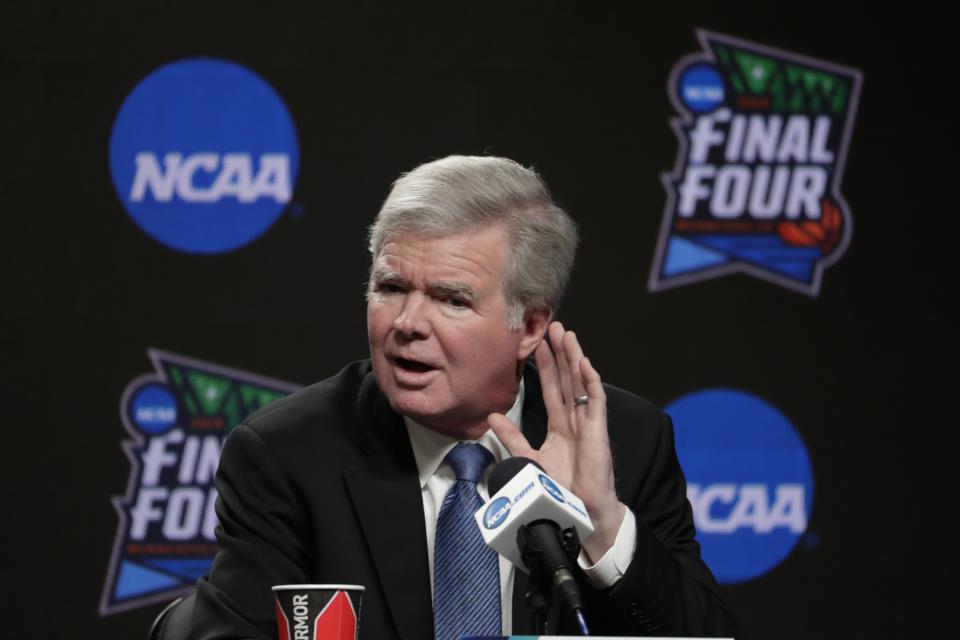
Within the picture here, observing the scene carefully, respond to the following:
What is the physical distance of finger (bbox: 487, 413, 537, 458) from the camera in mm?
2074

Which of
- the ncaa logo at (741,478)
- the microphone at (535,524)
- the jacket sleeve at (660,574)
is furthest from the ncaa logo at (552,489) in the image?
the ncaa logo at (741,478)

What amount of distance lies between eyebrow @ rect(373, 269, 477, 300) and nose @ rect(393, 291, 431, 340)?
2 cm

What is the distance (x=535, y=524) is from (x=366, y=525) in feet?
2.19

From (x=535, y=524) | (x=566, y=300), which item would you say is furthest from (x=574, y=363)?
(x=566, y=300)

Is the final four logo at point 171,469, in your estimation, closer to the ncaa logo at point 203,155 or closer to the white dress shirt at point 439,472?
the ncaa logo at point 203,155

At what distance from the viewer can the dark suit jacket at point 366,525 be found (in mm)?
1947

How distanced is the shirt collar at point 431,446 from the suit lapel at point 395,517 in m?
0.02

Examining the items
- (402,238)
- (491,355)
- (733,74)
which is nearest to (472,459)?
(491,355)

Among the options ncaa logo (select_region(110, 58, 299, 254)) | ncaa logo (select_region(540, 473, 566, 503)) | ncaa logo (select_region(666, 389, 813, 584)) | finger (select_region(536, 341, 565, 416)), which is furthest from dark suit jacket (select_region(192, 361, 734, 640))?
ncaa logo (select_region(110, 58, 299, 254))

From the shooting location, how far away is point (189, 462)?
376 cm

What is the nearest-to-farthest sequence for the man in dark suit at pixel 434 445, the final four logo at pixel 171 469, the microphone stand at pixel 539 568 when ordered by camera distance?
the microphone stand at pixel 539 568
the man in dark suit at pixel 434 445
the final four logo at pixel 171 469

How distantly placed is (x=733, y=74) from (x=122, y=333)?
1923mm

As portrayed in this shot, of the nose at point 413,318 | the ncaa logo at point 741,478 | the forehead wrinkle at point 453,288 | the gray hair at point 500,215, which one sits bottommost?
the ncaa logo at point 741,478

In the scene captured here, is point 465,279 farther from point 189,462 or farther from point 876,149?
point 876,149
